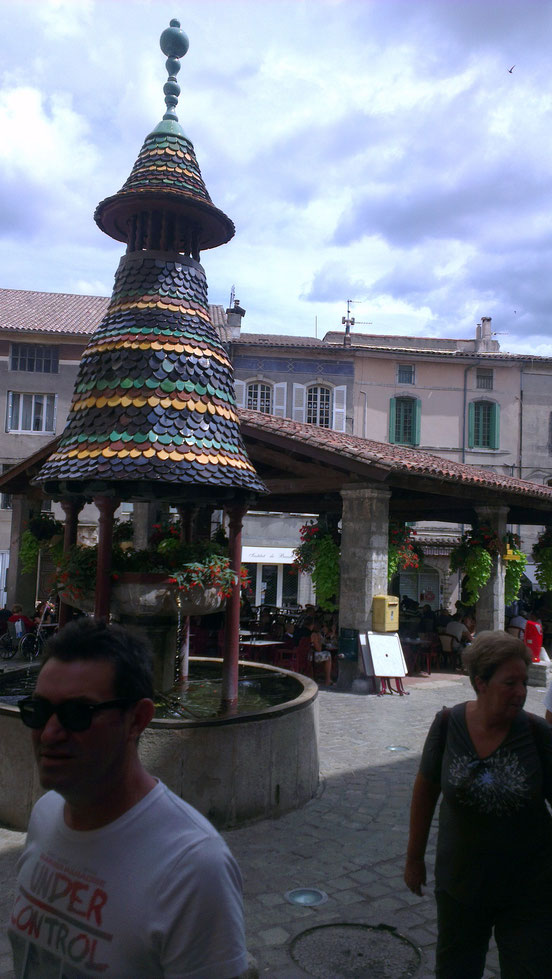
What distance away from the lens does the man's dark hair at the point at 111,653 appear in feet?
5.59

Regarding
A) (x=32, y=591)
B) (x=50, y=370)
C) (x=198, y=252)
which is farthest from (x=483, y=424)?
(x=198, y=252)

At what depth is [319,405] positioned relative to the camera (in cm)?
2709

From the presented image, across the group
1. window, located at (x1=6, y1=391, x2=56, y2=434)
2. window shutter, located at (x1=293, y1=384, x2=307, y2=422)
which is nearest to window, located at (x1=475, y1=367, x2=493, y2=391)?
window shutter, located at (x1=293, y1=384, x2=307, y2=422)

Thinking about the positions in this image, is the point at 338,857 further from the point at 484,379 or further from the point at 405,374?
the point at 484,379

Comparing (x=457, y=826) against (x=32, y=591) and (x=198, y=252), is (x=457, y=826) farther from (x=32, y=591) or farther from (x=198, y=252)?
(x=32, y=591)

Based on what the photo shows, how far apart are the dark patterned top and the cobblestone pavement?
125cm

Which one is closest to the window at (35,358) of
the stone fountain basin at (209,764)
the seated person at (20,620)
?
the seated person at (20,620)

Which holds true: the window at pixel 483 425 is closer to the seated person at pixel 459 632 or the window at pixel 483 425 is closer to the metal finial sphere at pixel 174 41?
the seated person at pixel 459 632

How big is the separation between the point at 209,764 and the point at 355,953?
182cm

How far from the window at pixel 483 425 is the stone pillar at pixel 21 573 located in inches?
666

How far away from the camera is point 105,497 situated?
629 cm

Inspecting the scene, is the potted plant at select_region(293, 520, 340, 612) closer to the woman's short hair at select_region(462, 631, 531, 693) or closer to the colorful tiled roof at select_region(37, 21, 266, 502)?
the colorful tiled roof at select_region(37, 21, 266, 502)

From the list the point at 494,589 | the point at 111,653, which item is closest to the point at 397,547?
the point at 494,589

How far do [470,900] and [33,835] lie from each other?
1.59m
